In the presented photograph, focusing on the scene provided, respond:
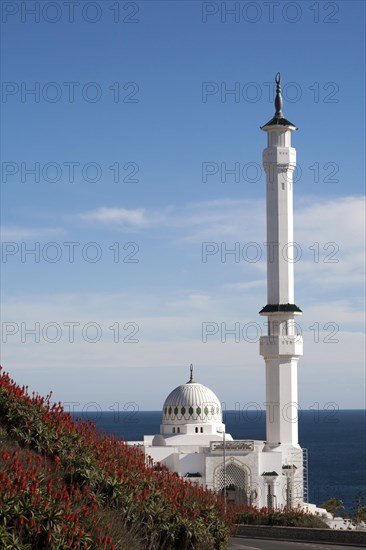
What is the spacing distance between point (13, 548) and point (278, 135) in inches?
1924

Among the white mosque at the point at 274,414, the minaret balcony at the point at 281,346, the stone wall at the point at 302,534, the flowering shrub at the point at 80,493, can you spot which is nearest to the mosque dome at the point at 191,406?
the white mosque at the point at 274,414

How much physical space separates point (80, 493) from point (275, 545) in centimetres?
1291

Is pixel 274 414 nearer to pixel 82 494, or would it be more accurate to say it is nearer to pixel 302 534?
pixel 302 534

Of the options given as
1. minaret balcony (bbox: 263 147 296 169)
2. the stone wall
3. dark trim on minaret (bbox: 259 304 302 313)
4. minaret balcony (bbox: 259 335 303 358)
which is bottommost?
the stone wall

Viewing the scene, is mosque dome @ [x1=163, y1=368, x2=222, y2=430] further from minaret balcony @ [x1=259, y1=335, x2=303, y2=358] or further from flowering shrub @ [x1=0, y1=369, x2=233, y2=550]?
flowering shrub @ [x1=0, y1=369, x2=233, y2=550]

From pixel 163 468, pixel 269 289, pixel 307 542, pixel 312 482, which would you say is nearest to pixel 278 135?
pixel 269 289

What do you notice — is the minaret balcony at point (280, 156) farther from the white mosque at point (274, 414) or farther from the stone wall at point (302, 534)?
the stone wall at point (302, 534)

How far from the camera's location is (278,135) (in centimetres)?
6262

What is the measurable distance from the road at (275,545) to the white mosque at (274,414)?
25809mm

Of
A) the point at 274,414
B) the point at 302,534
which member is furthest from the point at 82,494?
the point at 274,414

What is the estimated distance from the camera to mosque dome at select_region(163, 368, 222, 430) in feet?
215

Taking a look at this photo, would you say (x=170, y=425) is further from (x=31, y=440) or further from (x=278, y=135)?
(x=31, y=440)

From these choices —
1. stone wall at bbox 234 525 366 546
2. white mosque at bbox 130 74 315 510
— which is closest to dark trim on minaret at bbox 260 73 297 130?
white mosque at bbox 130 74 315 510

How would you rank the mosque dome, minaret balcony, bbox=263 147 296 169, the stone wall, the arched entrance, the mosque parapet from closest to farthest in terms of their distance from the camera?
the stone wall → the arched entrance → the mosque parapet → minaret balcony, bbox=263 147 296 169 → the mosque dome
